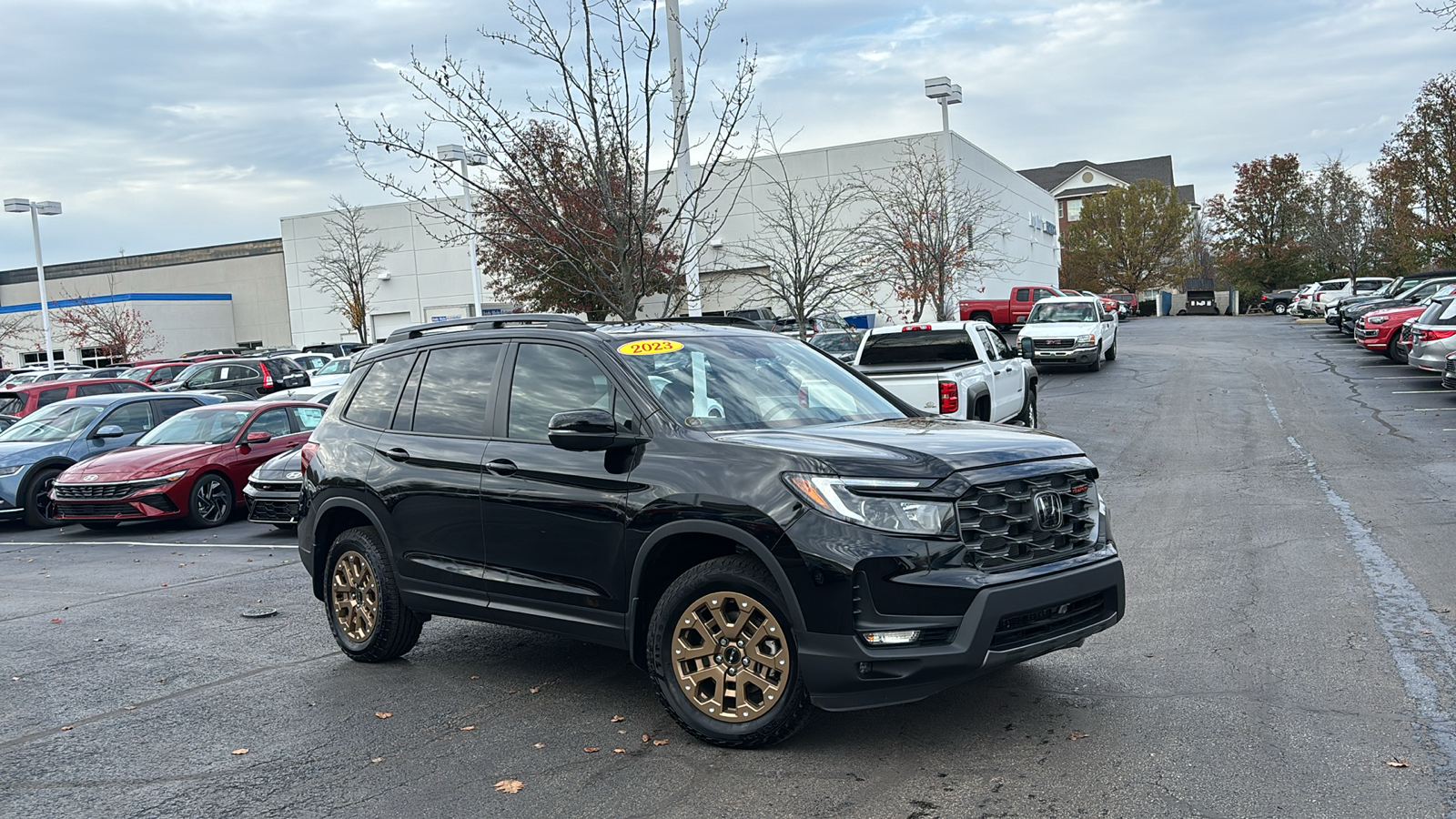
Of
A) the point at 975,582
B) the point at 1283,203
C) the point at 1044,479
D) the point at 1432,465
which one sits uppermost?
the point at 1283,203

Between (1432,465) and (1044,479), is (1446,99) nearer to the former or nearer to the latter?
(1432,465)

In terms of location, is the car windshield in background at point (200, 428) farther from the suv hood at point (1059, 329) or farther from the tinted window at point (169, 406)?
the suv hood at point (1059, 329)

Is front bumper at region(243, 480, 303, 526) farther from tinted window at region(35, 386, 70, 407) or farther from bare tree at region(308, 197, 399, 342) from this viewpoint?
bare tree at region(308, 197, 399, 342)

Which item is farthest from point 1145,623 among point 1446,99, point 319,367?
point 1446,99

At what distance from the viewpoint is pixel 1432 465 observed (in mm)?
13125

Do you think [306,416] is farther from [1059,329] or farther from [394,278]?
[394,278]

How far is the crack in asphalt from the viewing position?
4652mm

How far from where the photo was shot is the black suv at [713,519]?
180 inches

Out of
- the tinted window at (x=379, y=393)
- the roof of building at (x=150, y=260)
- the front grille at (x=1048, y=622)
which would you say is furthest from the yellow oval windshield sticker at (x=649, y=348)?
the roof of building at (x=150, y=260)

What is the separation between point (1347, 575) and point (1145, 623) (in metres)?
2.00

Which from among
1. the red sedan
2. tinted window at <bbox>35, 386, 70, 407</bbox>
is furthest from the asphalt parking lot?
tinted window at <bbox>35, 386, 70, 407</bbox>

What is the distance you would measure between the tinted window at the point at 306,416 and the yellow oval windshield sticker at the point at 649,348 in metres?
10.9

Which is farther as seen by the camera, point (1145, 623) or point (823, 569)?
point (1145, 623)

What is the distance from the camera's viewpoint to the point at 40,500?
16109 mm
